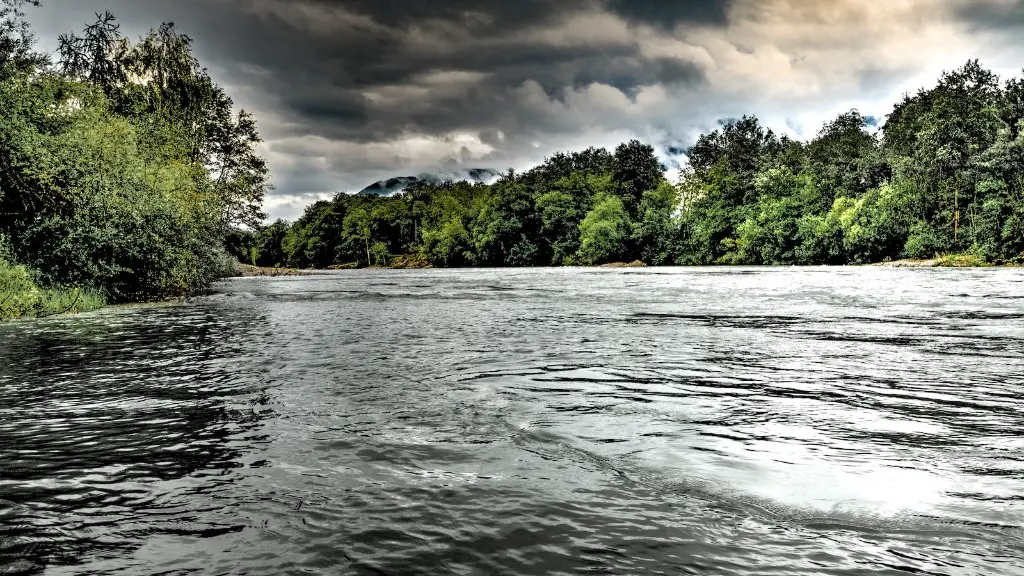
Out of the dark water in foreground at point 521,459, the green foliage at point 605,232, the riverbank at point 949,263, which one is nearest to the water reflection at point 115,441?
the dark water in foreground at point 521,459

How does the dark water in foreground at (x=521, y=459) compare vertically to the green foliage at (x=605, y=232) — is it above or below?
below

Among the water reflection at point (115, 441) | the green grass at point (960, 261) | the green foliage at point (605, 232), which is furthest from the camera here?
the green foliage at point (605, 232)

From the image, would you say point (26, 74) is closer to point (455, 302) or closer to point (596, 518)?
point (455, 302)

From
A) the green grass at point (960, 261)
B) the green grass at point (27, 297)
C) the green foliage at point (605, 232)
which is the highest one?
the green foliage at point (605, 232)

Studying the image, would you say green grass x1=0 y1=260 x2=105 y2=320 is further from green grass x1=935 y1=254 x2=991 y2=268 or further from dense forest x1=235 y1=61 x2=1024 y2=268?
green grass x1=935 y1=254 x2=991 y2=268

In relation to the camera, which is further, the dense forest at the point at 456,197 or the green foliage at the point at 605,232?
the green foliage at the point at 605,232

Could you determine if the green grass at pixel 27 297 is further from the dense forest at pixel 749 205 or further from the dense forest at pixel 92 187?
the dense forest at pixel 749 205

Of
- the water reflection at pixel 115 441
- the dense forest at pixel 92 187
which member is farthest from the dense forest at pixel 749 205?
the water reflection at pixel 115 441

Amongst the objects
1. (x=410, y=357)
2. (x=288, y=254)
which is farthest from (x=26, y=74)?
(x=288, y=254)

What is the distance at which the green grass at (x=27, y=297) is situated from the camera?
2423cm

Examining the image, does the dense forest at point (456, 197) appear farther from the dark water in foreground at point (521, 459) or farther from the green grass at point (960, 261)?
the dark water in foreground at point (521, 459)

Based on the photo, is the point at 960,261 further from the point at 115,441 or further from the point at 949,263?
the point at 115,441

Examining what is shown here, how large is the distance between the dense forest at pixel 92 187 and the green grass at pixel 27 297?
1.9 inches

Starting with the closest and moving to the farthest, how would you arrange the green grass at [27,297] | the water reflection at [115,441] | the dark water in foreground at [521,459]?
the dark water in foreground at [521,459] → the water reflection at [115,441] → the green grass at [27,297]
